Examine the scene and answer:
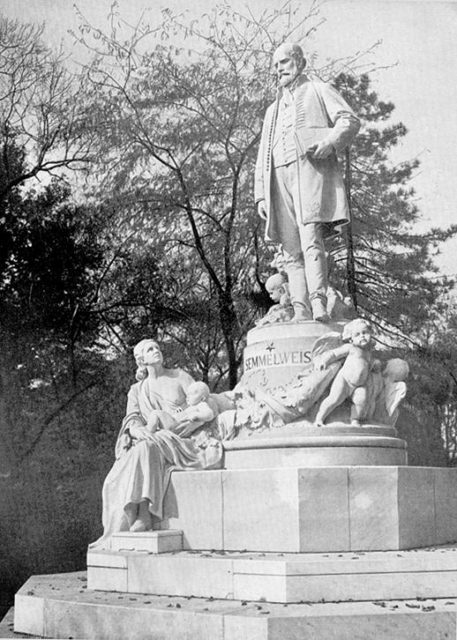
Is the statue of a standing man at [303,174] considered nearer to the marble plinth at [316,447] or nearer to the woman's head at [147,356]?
the marble plinth at [316,447]

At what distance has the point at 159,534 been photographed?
324 inches

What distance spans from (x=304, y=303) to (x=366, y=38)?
11339 millimetres

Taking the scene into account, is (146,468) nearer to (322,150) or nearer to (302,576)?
(302,576)

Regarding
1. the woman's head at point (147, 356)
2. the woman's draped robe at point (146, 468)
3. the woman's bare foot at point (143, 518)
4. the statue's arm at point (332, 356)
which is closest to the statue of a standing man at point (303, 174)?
the statue's arm at point (332, 356)

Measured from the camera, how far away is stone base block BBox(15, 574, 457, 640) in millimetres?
6422

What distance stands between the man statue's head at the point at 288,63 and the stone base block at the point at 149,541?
15.7 feet

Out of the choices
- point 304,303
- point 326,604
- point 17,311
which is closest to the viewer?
point 326,604

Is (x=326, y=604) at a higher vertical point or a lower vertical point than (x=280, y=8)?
lower

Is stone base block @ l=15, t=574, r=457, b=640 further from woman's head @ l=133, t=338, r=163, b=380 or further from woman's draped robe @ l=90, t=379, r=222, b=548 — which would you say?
woman's head @ l=133, t=338, r=163, b=380

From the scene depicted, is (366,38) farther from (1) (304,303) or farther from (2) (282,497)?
(2) (282,497)

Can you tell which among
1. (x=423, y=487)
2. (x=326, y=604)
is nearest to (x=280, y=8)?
(x=423, y=487)

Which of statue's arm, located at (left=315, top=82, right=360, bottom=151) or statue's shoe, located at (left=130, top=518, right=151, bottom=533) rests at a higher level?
statue's arm, located at (left=315, top=82, right=360, bottom=151)

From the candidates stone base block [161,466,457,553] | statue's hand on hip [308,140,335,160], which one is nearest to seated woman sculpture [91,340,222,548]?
stone base block [161,466,457,553]

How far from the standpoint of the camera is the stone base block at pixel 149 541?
8188mm
